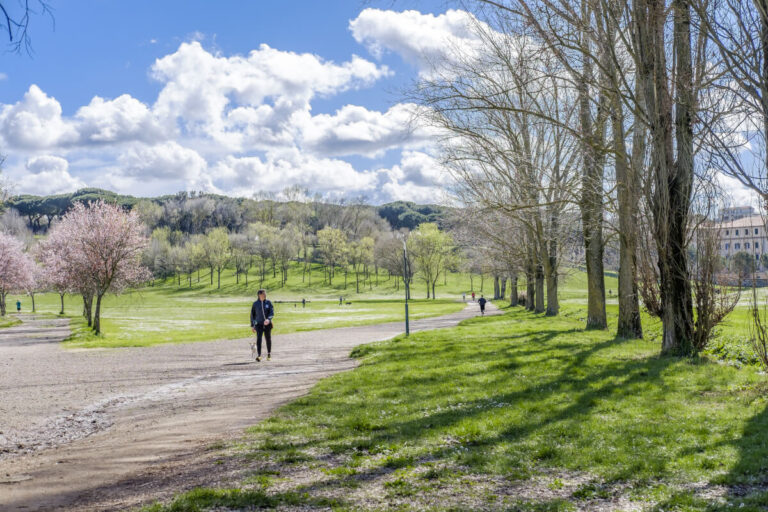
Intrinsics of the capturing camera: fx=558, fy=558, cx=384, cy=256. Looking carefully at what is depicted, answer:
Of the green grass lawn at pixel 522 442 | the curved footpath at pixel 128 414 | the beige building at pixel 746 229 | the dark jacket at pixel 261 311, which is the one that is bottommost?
the curved footpath at pixel 128 414

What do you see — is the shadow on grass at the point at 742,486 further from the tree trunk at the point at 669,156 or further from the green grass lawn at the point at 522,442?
the tree trunk at the point at 669,156

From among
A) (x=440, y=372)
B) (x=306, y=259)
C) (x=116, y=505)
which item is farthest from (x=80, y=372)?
(x=306, y=259)

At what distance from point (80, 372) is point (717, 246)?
18510 mm

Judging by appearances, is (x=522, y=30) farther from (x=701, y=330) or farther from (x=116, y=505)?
(x=116, y=505)

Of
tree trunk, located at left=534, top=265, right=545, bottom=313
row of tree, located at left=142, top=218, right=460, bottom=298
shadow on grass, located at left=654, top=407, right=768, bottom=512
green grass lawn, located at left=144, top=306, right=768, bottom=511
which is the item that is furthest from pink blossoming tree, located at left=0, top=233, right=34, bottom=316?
shadow on grass, located at left=654, top=407, right=768, bottom=512

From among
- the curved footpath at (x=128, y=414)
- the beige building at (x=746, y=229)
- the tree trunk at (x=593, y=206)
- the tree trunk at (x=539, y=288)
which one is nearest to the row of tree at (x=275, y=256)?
the tree trunk at (x=539, y=288)

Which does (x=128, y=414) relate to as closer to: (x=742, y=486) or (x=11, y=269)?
(x=742, y=486)

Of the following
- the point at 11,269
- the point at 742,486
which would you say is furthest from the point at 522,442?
the point at 11,269

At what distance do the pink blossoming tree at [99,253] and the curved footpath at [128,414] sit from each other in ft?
35.1

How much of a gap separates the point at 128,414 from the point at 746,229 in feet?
46.4

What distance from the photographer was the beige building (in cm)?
1016

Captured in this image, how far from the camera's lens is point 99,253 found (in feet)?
Result: 110

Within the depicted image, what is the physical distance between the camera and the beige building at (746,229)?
10.2 meters

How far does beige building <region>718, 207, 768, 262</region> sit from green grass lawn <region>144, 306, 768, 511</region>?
258cm
